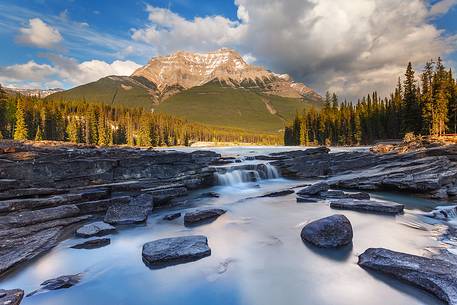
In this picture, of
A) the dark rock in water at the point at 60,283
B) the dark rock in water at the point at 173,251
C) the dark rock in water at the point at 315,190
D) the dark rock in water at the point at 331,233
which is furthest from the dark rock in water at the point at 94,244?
the dark rock in water at the point at 315,190

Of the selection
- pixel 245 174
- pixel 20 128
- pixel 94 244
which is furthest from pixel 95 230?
pixel 20 128

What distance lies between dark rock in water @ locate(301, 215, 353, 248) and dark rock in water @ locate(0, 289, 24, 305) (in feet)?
35.0

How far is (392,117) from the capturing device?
9131 centimetres

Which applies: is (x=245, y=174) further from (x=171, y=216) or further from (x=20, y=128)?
(x=20, y=128)

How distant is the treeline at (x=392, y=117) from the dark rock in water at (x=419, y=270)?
6770cm

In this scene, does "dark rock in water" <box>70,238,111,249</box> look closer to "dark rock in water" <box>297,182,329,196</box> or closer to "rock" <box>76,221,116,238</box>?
"rock" <box>76,221,116,238</box>

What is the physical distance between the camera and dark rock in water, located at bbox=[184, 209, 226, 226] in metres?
17.1

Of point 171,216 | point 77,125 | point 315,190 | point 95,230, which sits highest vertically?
point 77,125

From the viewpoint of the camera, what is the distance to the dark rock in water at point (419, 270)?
327 inches

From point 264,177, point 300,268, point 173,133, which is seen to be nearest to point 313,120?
point 173,133

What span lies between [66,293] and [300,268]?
25.3ft

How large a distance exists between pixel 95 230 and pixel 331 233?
1123 cm

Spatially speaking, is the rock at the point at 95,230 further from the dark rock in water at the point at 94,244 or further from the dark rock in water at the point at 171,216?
the dark rock in water at the point at 171,216

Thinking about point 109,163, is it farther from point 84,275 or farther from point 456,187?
point 456,187
